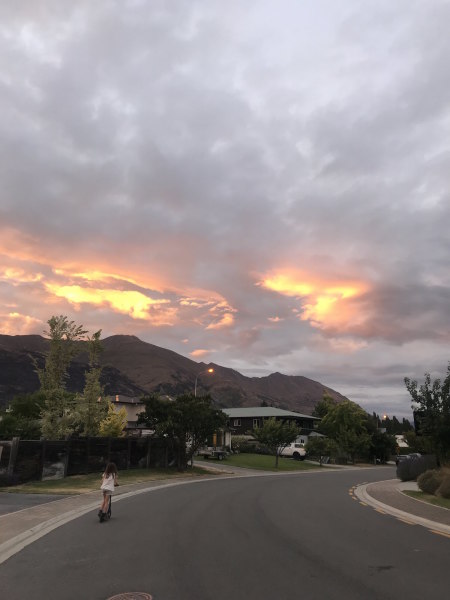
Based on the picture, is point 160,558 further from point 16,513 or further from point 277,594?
point 16,513

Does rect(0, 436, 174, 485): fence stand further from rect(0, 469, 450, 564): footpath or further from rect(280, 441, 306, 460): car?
rect(280, 441, 306, 460): car

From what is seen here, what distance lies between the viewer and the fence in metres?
22.8

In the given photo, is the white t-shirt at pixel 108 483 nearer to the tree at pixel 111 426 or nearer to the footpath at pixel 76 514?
the footpath at pixel 76 514

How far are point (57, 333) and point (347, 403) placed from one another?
180ft

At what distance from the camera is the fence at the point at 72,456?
2283cm

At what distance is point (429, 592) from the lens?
6672 millimetres

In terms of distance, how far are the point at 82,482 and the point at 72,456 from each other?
9.59ft

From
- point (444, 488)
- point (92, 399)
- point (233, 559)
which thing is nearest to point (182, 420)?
point (92, 399)

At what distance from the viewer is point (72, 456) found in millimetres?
26672

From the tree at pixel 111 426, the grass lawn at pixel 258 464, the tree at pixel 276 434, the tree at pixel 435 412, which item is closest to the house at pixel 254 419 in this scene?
the grass lawn at pixel 258 464

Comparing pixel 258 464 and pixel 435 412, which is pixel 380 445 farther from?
pixel 435 412

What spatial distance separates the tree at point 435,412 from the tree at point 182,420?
15.8m

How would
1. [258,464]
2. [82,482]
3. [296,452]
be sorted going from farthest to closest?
[296,452] < [258,464] < [82,482]

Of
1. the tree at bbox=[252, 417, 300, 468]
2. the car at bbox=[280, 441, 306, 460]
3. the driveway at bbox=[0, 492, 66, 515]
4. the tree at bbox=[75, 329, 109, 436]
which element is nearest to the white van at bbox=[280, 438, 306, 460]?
the car at bbox=[280, 441, 306, 460]
